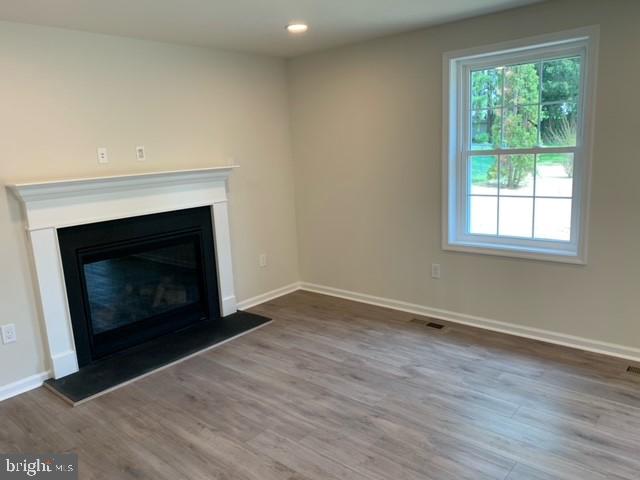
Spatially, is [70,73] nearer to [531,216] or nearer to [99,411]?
[99,411]

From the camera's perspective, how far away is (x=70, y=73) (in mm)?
3084

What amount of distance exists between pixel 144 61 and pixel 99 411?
242cm

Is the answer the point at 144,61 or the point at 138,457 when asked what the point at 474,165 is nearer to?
the point at 144,61

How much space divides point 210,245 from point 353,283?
1380mm

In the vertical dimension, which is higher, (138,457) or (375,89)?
(375,89)

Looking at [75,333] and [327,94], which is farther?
[327,94]

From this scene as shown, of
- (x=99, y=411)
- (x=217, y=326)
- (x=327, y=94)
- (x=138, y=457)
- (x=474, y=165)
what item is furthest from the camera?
(x=327, y=94)

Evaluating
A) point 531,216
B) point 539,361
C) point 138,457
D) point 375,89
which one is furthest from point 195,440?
point 375,89

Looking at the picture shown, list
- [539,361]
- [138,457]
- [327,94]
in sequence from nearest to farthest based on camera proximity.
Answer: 1. [138,457]
2. [539,361]
3. [327,94]

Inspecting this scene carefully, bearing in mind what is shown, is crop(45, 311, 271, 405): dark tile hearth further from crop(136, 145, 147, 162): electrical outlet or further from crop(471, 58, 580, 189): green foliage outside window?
crop(471, 58, 580, 189): green foliage outside window

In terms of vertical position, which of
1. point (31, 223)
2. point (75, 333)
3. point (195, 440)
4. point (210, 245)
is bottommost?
point (195, 440)

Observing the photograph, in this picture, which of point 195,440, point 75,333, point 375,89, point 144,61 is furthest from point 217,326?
point 375,89

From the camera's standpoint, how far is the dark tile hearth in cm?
297

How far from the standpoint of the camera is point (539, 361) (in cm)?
307
